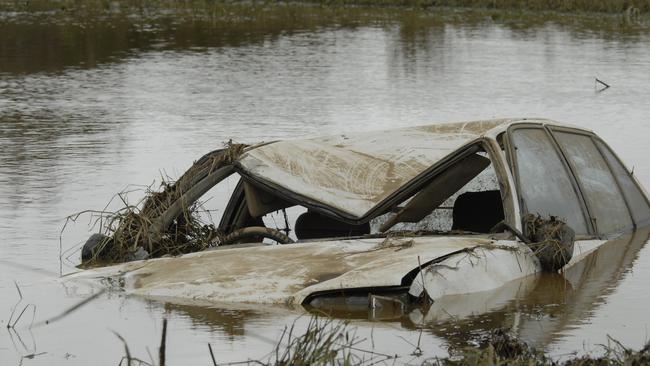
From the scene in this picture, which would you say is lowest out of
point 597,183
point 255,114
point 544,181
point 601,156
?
point 255,114

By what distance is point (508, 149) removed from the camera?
11.3m

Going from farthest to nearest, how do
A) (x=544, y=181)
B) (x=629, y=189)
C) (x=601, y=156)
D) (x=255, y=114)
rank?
(x=255, y=114)
(x=629, y=189)
(x=601, y=156)
(x=544, y=181)

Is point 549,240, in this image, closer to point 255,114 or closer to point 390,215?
point 390,215

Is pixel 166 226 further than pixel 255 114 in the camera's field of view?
A: No

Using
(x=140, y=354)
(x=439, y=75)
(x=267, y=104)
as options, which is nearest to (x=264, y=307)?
(x=140, y=354)

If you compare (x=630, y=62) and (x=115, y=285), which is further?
(x=630, y=62)

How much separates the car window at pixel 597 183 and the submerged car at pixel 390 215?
0.02 meters

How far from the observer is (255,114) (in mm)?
23562

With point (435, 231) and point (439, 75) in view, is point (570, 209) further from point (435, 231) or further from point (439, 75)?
point (439, 75)

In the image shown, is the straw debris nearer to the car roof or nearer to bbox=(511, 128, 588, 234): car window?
bbox=(511, 128, 588, 234): car window

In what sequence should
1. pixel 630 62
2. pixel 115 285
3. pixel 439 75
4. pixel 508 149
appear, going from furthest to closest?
pixel 630 62
pixel 439 75
pixel 508 149
pixel 115 285

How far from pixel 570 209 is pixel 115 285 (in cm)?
392

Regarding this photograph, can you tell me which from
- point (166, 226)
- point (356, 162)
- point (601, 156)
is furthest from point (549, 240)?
point (166, 226)

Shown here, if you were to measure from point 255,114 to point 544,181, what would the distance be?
12398 millimetres
